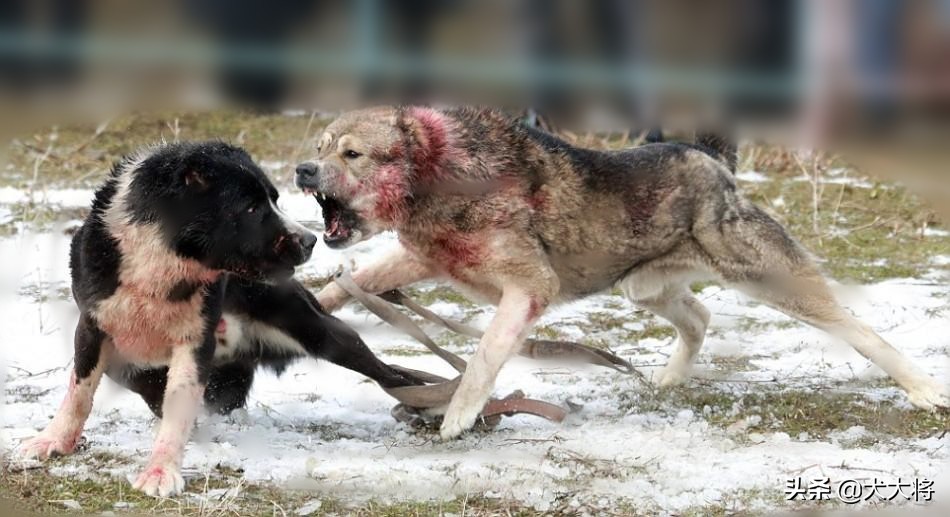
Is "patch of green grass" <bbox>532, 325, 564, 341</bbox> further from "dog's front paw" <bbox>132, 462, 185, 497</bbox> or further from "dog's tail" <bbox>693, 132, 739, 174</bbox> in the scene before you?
"dog's front paw" <bbox>132, 462, 185, 497</bbox>

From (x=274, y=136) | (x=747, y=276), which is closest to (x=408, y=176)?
(x=747, y=276)

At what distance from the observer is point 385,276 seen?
6430 millimetres

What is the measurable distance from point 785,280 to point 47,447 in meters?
3.33

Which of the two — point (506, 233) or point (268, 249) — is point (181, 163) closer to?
point (268, 249)

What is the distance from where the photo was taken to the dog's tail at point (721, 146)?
682cm

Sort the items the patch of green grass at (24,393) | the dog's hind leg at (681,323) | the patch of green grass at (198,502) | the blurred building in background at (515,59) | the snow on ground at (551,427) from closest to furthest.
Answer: the patch of green grass at (198,502) < the snow on ground at (551,427) < the patch of green grass at (24,393) < the dog's hind leg at (681,323) < the blurred building in background at (515,59)

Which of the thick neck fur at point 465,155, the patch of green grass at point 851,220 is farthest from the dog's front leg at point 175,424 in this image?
the patch of green grass at point 851,220

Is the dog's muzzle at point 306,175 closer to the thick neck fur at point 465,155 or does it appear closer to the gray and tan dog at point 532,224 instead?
the gray and tan dog at point 532,224

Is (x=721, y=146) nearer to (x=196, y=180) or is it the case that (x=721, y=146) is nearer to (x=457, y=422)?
(x=457, y=422)

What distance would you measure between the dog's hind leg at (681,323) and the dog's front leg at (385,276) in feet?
3.48

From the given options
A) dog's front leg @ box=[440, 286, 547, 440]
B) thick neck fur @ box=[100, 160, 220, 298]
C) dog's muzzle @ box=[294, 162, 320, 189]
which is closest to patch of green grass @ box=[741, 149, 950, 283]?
dog's front leg @ box=[440, 286, 547, 440]

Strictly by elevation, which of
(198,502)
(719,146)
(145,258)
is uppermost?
(719,146)

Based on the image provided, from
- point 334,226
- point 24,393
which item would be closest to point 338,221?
point 334,226

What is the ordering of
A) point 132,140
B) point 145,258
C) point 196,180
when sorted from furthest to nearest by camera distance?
point 132,140, point 196,180, point 145,258
